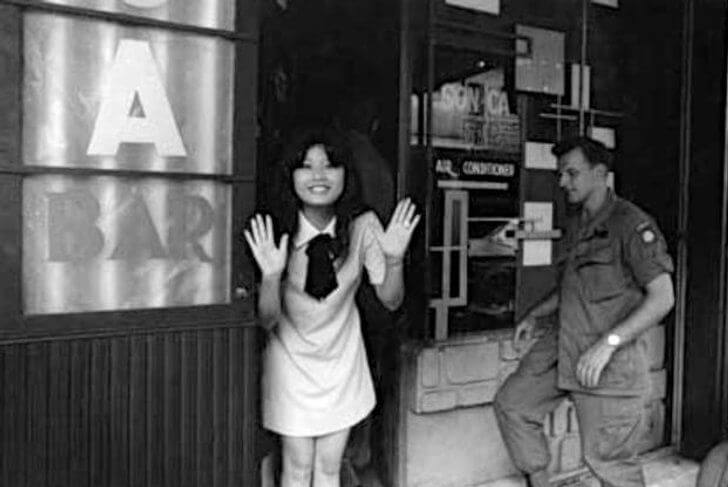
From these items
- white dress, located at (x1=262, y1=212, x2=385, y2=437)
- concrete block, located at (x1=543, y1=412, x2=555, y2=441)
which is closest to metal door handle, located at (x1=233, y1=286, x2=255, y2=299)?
white dress, located at (x1=262, y1=212, x2=385, y2=437)

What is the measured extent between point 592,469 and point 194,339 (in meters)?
1.67

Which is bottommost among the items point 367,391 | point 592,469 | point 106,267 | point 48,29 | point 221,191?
point 592,469

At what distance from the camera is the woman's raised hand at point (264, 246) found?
8.24ft

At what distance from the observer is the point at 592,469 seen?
10.5 ft

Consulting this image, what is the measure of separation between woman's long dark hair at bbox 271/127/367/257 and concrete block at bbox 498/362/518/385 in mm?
1184

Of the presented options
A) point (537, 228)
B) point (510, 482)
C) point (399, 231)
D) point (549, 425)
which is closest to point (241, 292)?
point (399, 231)

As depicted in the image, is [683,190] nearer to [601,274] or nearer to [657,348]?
[657,348]

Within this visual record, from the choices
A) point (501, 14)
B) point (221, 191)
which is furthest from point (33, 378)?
point (501, 14)

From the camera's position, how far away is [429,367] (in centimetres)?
341

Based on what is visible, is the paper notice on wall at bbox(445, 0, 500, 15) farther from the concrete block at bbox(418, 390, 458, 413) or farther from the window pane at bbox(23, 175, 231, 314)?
the concrete block at bbox(418, 390, 458, 413)

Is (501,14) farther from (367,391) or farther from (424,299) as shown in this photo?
(367,391)

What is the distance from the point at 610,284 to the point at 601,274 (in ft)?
0.17

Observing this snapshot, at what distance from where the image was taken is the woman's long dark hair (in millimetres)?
2742

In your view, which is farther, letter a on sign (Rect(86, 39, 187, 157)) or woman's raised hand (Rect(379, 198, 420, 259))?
woman's raised hand (Rect(379, 198, 420, 259))
